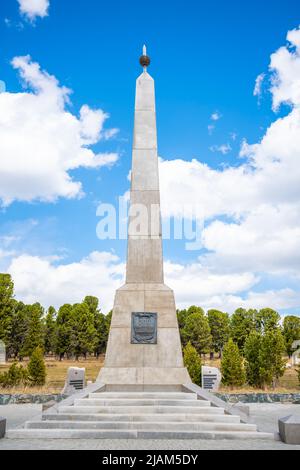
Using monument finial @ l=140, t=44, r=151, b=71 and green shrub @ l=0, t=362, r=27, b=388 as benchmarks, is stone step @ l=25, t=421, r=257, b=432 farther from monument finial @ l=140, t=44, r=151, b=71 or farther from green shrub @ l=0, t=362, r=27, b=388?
monument finial @ l=140, t=44, r=151, b=71

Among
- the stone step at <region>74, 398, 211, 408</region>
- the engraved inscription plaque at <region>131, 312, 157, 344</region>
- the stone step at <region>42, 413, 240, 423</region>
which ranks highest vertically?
the engraved inscription plaque at <region>131, 312, 157, 344</region>

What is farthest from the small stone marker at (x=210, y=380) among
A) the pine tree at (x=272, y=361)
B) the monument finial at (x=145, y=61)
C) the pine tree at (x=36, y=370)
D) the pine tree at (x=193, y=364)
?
the monument finial at (x=145, y=61)

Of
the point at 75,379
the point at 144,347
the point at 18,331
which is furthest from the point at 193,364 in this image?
the point at 18,331

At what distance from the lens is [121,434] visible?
806 centimetres

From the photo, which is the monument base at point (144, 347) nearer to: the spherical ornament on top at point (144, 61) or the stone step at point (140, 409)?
the stone step at point (140, 409)

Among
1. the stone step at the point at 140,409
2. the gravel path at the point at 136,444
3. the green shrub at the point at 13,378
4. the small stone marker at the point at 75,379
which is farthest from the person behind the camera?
the green shrub at the point at 13,378

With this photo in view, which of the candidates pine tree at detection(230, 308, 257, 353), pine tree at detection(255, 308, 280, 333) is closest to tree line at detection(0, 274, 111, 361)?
pine tree at detection(230, 308, 257, 353)

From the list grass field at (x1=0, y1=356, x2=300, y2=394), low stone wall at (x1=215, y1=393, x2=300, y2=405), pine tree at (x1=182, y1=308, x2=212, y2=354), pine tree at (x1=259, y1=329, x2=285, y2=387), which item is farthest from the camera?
pine tree at (x1=182, y1=308, x2=212, y2=354)

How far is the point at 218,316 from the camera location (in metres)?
67.4

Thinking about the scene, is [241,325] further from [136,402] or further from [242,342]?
[136,402]

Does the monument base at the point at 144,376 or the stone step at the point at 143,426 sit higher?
the monument base at the point at 144,376

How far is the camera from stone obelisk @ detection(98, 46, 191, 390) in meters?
13.7

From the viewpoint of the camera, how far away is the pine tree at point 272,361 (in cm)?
2212

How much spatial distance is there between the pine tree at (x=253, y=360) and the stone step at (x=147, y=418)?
47.0ft
